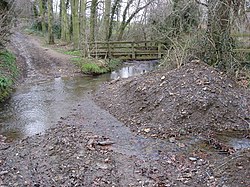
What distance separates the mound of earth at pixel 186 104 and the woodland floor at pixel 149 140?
25 mm

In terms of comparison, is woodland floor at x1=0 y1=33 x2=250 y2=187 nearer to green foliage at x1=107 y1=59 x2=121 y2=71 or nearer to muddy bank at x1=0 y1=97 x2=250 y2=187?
muddy bank at x1=0 y1=97 x2=250 y2=187

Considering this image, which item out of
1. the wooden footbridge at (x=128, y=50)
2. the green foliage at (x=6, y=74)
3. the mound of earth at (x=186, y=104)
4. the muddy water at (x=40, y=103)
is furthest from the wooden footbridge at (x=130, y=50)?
the mound of earth at (x=186, y=104)

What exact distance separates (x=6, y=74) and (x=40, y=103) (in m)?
3.69

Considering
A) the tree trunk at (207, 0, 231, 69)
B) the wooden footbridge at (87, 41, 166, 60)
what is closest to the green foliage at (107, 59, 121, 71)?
the wooden footbridge at (87, 41, 166, 60)

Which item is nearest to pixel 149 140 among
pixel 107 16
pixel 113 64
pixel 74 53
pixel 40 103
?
pixel 40 103

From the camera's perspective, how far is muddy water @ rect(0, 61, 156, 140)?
889 centimetres

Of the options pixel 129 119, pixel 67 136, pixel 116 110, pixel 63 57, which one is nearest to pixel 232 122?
pixel 129 119

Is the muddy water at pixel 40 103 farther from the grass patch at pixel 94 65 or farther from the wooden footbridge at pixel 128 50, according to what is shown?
the wooden footbridge at pixel 128 50

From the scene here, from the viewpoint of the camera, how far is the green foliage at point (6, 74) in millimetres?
12258

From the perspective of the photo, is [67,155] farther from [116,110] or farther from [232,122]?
[232,122]

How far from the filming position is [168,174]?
235 inches

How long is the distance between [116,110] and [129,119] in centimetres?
102

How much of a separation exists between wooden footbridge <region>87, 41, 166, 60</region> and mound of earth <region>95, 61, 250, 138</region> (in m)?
11.0

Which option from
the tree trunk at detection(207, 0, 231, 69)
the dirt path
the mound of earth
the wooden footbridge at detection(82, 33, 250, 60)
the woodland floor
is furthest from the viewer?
the wooden footbridge at detection(82, 33, 250, 60)
